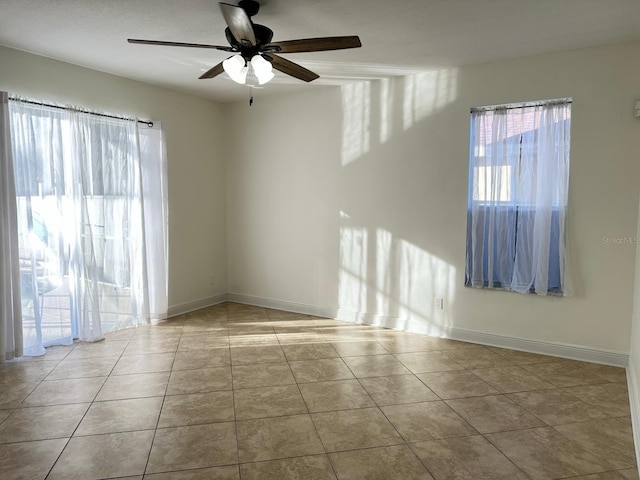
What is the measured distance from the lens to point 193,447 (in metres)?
2.48

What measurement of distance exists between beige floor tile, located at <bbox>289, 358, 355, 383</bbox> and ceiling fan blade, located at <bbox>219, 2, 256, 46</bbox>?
2415 millimetres

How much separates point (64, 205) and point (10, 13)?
1653 millimetres

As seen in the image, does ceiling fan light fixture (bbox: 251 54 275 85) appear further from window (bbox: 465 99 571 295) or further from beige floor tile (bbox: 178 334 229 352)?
beige floor tile (bbox: 178 334 229 352)

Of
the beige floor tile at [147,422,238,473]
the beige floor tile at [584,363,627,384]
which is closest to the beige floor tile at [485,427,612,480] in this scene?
the beige floor tile at [584,363,627,384]

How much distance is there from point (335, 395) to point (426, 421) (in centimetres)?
67

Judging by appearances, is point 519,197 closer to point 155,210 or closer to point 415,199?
point 415,199

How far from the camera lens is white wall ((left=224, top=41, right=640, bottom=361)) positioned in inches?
142

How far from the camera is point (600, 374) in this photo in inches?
137

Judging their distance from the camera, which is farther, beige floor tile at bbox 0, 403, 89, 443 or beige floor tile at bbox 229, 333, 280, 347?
beige floor tile at bbox 229, 333, 280, 347

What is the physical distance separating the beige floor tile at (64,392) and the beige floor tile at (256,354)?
1.07m

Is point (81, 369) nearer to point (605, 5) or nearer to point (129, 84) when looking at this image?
point (129, 84)

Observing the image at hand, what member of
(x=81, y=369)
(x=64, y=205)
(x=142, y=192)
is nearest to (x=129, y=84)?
(x=142, y=192)

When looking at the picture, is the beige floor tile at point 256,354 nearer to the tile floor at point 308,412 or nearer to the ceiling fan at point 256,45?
the tile floor at point 308,412

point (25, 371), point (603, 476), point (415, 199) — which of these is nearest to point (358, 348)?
point (415, 199)
